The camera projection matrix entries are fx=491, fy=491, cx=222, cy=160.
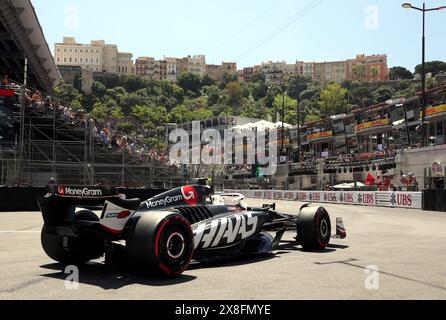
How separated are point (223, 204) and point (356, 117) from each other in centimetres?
6558

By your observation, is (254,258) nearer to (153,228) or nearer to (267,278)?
(267,278)

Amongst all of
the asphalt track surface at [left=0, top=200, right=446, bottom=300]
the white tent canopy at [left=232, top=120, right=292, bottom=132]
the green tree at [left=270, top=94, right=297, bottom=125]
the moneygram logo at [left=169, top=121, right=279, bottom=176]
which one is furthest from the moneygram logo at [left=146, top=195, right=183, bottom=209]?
the green tree at [left=270, top=94, right=297, bottom=125]

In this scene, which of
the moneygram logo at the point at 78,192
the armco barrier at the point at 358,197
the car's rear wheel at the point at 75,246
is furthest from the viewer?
the armco barrier at the point at 358,197

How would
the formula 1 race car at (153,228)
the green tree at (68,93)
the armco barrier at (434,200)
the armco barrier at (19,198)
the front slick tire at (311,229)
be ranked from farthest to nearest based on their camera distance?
the green tree at (68,93), the armco barrier at (434,200), the armco barrier at (19,198), the front slick tire at (311,229), the formula 1 race car at (153,228)

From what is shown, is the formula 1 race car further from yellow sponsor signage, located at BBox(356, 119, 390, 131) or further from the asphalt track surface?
yellow sponsor signage, located at BBox(356, 119, 390, 131)

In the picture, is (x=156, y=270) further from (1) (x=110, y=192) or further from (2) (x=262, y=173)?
(2) (x=262, y=173)

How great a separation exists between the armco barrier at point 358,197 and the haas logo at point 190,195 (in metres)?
22.0

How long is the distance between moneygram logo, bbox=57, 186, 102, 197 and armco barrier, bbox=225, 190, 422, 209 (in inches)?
944

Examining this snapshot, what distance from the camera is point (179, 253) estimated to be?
656 centimetres

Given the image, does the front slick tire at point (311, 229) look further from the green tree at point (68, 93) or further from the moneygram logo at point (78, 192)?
the green tree at point (68, 93)

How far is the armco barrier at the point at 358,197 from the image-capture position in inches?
1116

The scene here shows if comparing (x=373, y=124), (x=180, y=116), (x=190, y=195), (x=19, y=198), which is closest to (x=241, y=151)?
(x=373, y=124)

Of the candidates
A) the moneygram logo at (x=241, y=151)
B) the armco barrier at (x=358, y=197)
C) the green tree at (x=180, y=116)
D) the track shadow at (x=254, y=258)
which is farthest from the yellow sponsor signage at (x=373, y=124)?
the green tree at (x=180, y=116)

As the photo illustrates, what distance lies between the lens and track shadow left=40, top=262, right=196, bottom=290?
6.05 m
